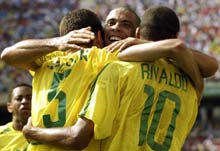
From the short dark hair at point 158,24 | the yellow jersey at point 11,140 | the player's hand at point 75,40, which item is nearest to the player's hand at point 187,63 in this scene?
the short dark hair at point 158,24

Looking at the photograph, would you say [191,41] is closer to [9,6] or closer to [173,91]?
[9,6]

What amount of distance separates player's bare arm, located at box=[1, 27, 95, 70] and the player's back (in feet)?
0.72

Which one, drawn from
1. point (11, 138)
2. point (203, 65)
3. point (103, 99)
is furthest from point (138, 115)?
point (11, 138)

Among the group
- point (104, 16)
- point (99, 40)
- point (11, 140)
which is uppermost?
point (99, 40)

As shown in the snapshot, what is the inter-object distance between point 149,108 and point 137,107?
67 millimetres

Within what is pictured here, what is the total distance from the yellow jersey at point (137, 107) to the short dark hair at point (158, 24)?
0.15 m

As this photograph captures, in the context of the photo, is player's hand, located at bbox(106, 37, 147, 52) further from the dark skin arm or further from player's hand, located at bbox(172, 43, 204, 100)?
the dark skin arm

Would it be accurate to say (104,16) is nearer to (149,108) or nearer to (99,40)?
(99,40)

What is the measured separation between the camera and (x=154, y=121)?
364cm

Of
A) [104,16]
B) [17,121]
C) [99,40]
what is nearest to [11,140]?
[17,121]

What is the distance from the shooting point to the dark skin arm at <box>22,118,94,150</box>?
354 centimetres

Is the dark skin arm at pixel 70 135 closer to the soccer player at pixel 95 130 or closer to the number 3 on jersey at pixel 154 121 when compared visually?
the soccer player at pixel 95 130

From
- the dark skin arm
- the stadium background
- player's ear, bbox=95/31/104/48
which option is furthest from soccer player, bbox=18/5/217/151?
the stadium background

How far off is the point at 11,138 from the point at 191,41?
10.5 meters
